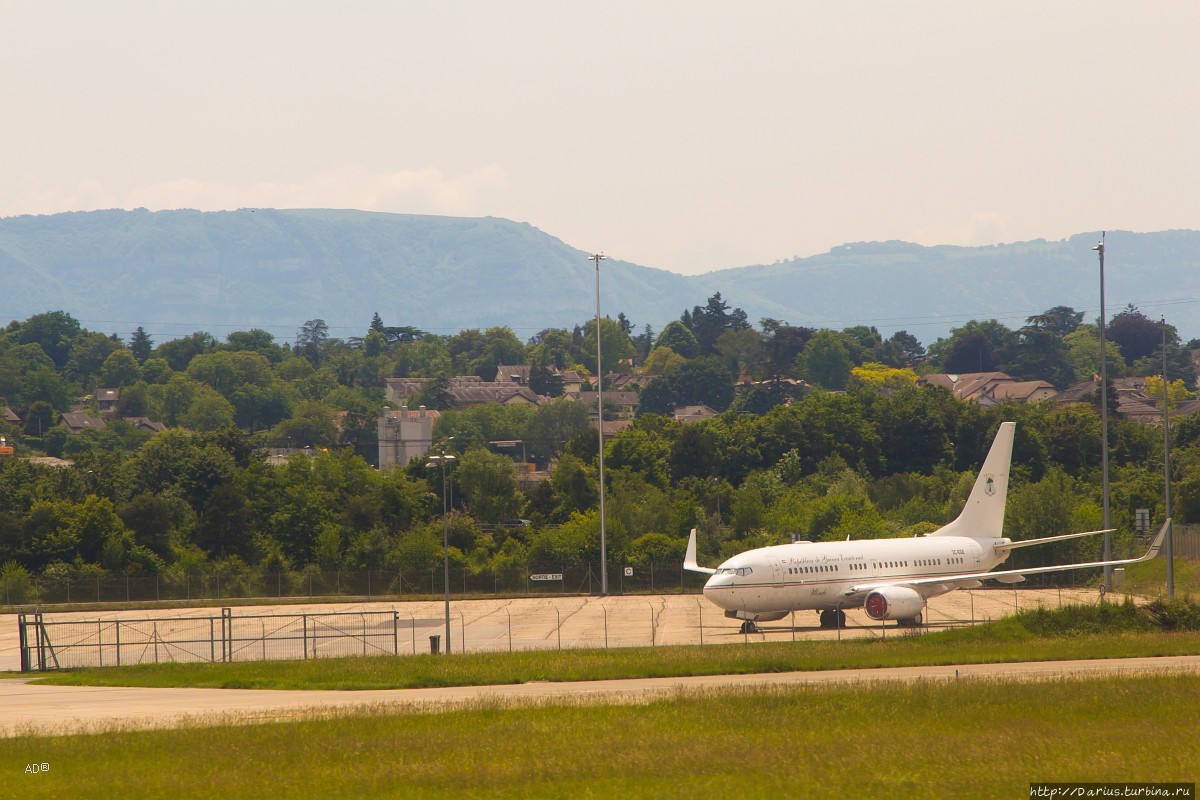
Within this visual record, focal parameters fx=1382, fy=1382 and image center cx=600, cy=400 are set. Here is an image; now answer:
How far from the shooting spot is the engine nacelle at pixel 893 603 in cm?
5459

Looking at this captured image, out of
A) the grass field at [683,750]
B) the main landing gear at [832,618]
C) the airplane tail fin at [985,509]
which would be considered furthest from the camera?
the airplane tail fin at [985,509]

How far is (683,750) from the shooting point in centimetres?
2689

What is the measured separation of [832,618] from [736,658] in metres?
15.3

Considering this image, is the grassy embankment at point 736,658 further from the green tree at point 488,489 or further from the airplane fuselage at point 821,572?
→ the green tree at point 488,489

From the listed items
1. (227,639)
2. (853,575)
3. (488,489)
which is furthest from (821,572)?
(488,489)

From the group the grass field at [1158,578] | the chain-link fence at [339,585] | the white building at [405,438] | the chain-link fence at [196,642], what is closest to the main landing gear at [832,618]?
the grass field at [1158,578]

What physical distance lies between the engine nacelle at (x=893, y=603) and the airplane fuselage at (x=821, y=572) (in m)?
1.10

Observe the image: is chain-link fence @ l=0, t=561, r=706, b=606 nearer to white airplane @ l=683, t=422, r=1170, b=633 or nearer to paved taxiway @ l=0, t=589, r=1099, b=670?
paved taxiway @ l=0, t=589, r=1099, b=670

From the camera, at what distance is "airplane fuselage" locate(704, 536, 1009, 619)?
54188mm

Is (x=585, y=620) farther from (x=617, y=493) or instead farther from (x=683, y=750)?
(x=617, y=493)

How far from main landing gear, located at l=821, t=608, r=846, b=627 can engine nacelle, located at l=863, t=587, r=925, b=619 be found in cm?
230

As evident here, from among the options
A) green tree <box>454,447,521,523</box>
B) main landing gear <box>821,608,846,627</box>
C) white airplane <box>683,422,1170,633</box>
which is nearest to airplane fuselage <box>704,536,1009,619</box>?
white airplane <box>683,422,1170,633</box>

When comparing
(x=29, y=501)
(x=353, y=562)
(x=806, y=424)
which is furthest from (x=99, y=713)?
(x=806, y=424)

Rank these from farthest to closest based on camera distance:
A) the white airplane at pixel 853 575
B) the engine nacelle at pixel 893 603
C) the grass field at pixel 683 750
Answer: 1. the engine nacelle at pixel 893 603
2. the white airplane at pixel 853 575
3. the grass field at pixel 683 750
